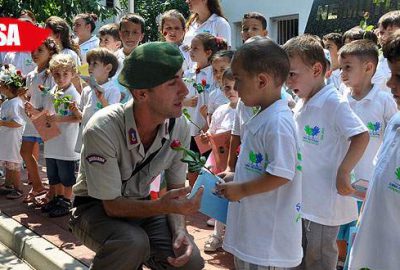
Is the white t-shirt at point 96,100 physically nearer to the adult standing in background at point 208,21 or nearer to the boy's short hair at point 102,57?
the boy's short hair at point 102,57

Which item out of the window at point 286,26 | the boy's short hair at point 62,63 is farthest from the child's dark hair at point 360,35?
the window at point 286,26

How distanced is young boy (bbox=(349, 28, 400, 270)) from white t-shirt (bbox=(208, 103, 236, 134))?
6.83 ft

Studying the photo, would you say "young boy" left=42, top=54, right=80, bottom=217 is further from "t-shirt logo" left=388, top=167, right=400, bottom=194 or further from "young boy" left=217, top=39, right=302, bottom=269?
"t-shirt logo" left=388, top=167, right=400, bottom=194

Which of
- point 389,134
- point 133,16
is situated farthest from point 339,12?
point 389,134

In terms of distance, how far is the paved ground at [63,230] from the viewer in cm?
407

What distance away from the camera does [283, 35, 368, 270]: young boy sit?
123 inches

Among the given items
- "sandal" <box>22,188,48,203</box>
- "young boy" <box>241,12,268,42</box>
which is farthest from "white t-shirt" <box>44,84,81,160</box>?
"young boy" <box>241,12,268,42</box>

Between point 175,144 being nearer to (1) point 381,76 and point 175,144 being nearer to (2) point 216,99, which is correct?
(2) point 216,99

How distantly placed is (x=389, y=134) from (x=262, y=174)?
63 cm

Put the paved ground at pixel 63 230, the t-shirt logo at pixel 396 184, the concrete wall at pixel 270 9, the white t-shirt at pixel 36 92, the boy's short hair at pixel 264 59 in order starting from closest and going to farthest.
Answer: the t-shirt logo at pixel 396 184
the boy's short hair at pixel 264 59
the paved ground at pixel 63 230
the white t-shirt at pixel 36 92
the concrete wall at pixel 270 9

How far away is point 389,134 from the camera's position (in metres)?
2.34

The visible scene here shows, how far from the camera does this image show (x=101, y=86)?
5.00m

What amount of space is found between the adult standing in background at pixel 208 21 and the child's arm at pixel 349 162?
296 cm

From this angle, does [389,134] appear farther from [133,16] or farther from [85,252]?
[133,16]
